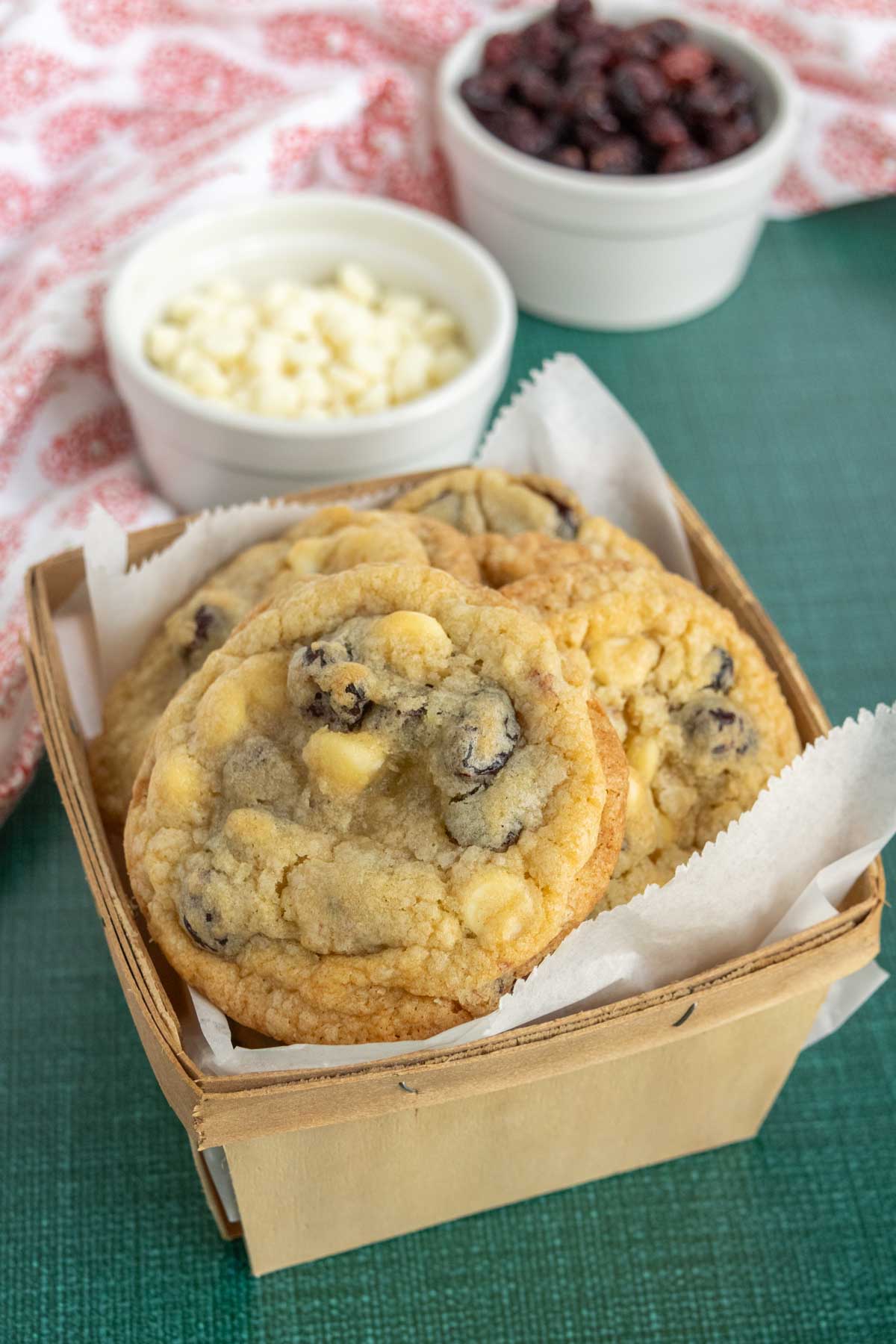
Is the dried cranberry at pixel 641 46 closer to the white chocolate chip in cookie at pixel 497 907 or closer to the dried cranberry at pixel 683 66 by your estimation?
the dried cranberry at pixel 683 66

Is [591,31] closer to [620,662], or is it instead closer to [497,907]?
[620,662]

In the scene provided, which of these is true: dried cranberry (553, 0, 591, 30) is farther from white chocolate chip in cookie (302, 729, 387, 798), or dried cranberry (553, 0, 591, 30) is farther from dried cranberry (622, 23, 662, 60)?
white chocolate chip in cookie (302, 729, 387, 798)

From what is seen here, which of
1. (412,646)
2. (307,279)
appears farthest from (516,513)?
(307,279)

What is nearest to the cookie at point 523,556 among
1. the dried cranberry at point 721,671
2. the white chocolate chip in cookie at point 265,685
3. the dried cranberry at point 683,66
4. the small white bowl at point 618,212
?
the dried cranberry at point 721,671

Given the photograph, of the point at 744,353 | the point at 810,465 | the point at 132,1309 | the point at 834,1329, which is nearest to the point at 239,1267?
the point at 132,1309

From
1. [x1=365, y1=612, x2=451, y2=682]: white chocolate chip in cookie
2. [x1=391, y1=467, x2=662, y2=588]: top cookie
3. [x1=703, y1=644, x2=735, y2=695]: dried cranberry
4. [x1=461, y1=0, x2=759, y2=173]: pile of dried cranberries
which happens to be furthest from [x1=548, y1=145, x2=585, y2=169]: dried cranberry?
[x1=365, y1=612, x2=451, y2=682]: white chocolate chip in cookie

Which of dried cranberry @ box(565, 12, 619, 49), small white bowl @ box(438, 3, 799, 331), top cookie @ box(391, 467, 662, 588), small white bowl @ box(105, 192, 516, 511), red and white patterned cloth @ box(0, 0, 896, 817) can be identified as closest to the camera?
top cookie @ box(391, 467, 662, 588)

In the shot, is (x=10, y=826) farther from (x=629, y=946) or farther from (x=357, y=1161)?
(x=629, y=946)
